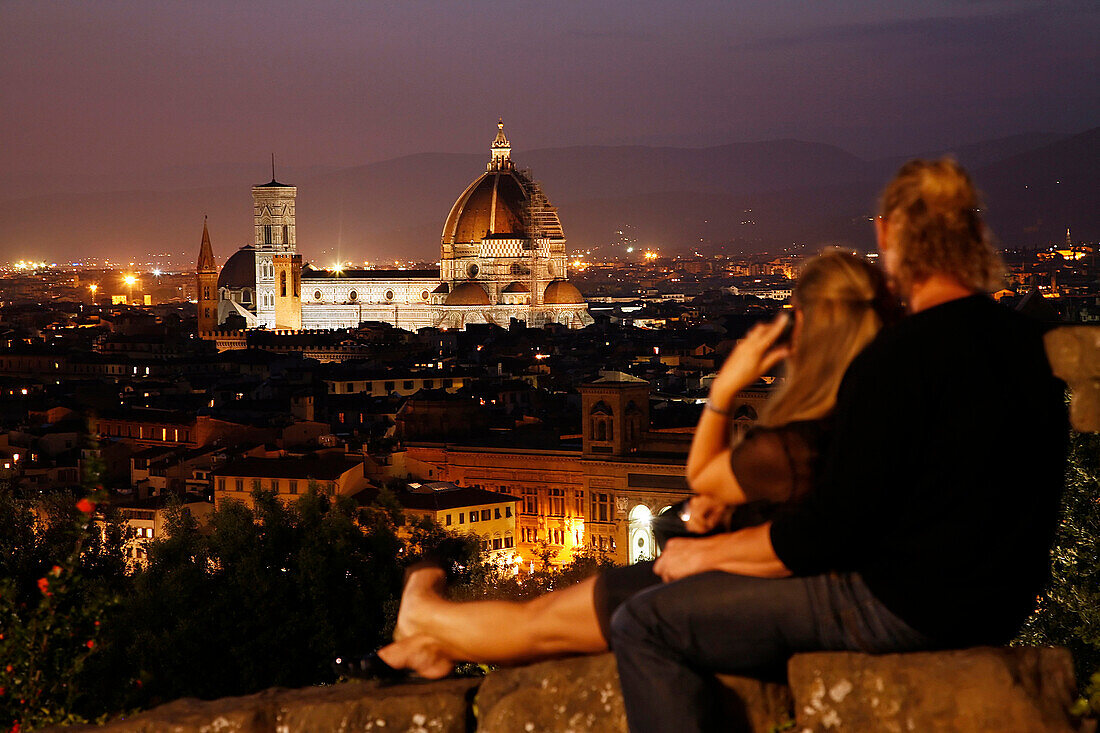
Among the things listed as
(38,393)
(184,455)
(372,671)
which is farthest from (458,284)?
(372,671)

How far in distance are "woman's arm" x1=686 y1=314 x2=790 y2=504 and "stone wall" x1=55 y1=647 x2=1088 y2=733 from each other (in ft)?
1.36

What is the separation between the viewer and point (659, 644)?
3037 millimetres

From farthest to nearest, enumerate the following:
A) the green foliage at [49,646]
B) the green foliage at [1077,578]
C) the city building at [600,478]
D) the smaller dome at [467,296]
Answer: the smaller dome at [467,296], the city building at [600,478], the green foliage at [1077,578], the green foliage at [49,646]

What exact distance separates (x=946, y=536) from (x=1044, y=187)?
153 m

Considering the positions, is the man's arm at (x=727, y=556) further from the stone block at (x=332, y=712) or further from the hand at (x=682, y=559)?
the stone block at (x=332, y=712)

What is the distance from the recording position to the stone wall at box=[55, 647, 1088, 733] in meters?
2.90

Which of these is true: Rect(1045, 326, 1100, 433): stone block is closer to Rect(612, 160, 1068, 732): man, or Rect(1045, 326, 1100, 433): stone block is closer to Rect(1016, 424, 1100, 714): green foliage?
Rect(612, 160, 1068, 732): man

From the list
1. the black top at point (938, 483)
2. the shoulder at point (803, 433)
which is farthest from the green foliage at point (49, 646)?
the black top at point (938, 483)

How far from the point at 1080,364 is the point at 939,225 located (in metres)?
0.71

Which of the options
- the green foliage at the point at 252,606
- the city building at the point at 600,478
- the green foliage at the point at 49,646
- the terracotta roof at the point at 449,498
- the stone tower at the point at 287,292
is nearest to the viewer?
the green foliage at the point at 49,646

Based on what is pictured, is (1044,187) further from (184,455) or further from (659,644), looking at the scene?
(659,644)

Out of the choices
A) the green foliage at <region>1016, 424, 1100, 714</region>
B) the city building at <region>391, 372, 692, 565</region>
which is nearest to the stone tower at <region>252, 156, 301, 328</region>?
the city building at <region>391, 372, 692, 565</region>

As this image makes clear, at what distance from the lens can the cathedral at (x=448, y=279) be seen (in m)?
93.1

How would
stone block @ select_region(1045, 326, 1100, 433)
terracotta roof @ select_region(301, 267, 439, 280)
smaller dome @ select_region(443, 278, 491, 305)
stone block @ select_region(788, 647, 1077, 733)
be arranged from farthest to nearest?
1. terracotta roof @ select_region(301, 267, 439, 280)
2. smaller dome @ select_region(443, 278, 491, 305)
3. stone block @ select_region(1045, 326, 1100, 433)
4. stone block @ select_region(788, 647, 1077, 733)
